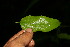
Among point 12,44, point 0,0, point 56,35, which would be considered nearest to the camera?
point 12,44

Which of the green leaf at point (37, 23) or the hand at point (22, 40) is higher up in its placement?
the green leaf at point (37, 23)

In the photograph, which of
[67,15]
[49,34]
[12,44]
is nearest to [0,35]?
[49,34]

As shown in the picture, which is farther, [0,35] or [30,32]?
[0,35]

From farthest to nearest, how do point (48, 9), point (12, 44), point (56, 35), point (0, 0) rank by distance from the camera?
point (0, 0), point (48, 9), point (56, 35), point (12, 44)

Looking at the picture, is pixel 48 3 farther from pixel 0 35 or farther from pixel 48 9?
pixel 0 35

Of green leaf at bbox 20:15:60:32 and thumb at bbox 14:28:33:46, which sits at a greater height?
green leaf at bbox 20:15:60:32

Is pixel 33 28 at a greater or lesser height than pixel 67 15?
greater

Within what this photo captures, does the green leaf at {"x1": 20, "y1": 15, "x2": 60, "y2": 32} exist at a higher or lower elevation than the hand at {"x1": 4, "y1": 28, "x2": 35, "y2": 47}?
higher

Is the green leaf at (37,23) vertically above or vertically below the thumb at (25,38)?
above
